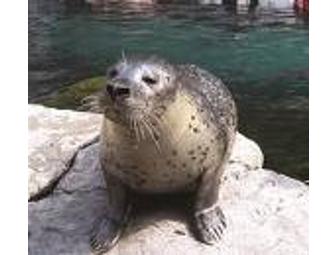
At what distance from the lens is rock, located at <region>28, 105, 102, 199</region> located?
13.3 feet

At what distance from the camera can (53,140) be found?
439cm

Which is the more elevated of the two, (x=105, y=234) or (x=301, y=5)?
(x=301, y=5)

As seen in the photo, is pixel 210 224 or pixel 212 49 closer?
pixel 210 224

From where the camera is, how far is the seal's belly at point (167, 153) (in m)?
3.31

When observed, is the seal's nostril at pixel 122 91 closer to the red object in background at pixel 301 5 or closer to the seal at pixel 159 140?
the seal at pixel 159 140

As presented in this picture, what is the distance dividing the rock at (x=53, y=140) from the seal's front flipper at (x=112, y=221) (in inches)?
20.8

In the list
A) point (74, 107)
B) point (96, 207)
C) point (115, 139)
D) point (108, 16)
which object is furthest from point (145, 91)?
point (108, 16)

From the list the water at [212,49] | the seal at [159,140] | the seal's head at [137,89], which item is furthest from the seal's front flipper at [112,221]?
the water at [212,49]

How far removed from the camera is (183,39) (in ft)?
37.0

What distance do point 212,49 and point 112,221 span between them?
727 cm

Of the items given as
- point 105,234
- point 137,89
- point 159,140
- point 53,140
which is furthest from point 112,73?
point 53,140

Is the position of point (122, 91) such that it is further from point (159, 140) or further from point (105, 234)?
point (105, 234)
